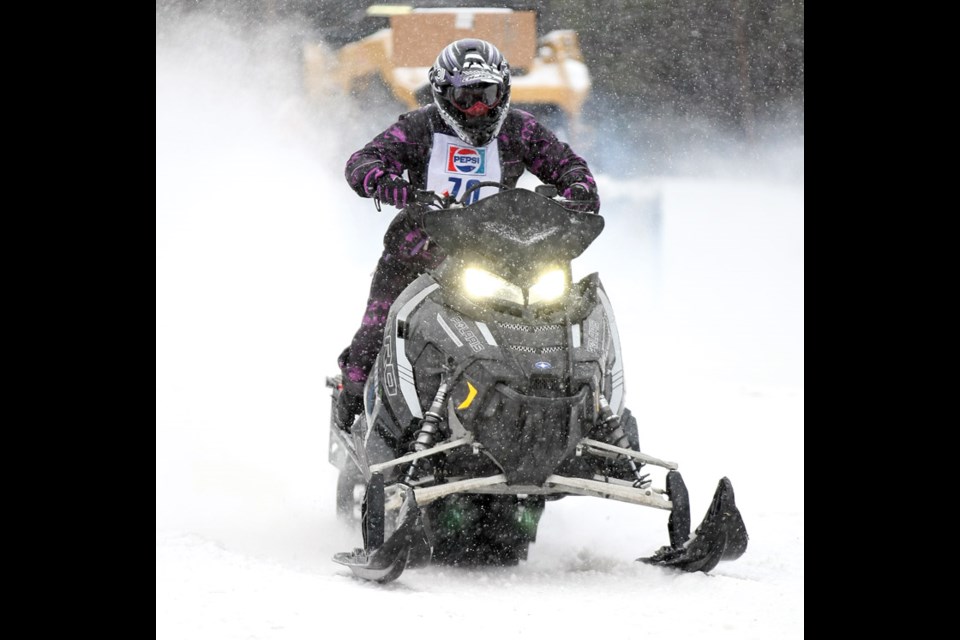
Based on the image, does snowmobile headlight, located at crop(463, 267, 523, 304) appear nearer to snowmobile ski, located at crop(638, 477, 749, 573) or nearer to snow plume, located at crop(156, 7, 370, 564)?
snowmobile ski, located at crop(638, 477, 749, 573)

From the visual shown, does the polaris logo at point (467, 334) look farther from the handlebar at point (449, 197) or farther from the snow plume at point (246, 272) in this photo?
the snow plume at point (246, 272)

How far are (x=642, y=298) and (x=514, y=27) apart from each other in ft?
10.6

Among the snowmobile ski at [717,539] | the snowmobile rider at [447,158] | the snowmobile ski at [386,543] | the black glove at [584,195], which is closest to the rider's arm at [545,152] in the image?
the snowmobile rider at [447,158]

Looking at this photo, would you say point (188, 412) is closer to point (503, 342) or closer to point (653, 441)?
point (653, 441)

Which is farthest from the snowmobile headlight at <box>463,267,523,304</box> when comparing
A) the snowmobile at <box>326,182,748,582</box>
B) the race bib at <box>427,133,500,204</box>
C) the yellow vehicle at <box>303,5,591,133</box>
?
the yellow vehicle at <box>303,5,591,133</box>

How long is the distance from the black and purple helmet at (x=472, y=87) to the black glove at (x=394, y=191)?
1.53ft

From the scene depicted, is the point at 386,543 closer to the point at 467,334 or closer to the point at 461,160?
the point at 467,334

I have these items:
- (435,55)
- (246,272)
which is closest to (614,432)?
(246,272)

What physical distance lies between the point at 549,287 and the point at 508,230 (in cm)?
28

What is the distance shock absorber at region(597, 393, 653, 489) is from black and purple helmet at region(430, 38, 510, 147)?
4.56 ft

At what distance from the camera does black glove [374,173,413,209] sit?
5043 mm

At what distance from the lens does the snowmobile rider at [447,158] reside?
5.27 metres

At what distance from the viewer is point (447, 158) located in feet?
18.1

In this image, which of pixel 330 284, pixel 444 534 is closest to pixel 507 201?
pixel 444 534
